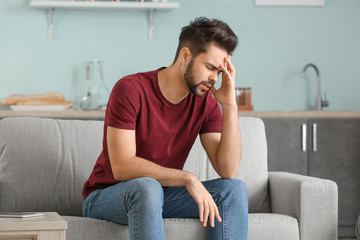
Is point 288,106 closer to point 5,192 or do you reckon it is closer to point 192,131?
point 192,131

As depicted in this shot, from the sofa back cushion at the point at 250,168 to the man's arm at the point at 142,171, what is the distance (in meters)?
0.61

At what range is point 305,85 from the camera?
180 inches

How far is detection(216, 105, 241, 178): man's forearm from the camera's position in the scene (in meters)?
2.26

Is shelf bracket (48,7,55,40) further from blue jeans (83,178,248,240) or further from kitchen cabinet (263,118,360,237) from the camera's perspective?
blue jeans (83,178,248,240)

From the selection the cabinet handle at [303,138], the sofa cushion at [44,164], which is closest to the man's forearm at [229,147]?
the sofa cushion at [44,164]

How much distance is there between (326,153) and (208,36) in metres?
2.06

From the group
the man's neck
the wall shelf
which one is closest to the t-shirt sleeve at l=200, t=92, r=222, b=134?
the man's neck

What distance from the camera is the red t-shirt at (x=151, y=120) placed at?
216cm

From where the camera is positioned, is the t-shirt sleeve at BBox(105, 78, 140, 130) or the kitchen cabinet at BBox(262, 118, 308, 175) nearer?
the t-shirt sleeve at BBox(105, 78, 140, 130)

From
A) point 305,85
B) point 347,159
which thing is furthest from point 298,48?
point 347,159

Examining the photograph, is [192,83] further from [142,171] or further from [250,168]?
[250,168]

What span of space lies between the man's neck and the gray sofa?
1.59 feet

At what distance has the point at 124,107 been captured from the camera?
2.14 meters

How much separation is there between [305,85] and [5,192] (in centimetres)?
283
